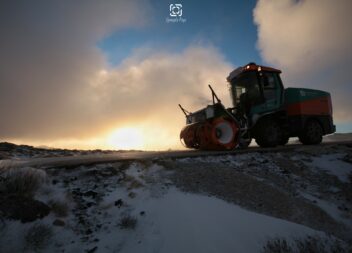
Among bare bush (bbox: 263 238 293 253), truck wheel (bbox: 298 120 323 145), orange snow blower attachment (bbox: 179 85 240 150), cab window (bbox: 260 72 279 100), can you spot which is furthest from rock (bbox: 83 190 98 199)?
truck wheel (bbox: 298 120 323 145)

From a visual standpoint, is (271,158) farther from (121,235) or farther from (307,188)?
(121,235)

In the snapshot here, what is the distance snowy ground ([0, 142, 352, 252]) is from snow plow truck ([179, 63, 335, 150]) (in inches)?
123

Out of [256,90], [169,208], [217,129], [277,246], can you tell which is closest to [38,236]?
[169,208]

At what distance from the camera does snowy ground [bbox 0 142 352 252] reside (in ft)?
11.6

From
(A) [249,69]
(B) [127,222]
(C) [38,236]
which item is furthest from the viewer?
(A) [249,69]

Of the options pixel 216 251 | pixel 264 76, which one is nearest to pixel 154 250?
pixel 216 251

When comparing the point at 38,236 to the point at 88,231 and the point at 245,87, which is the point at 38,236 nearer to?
the point at 88,231

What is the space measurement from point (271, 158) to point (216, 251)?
530 cm

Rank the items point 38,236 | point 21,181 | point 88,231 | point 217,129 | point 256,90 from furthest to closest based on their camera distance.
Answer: point 256,90 < point 217,129 < point 21,181 < point 88,231 < point 38,236

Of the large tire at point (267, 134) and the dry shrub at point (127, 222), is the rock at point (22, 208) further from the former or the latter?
the large tire at point (267, 134)

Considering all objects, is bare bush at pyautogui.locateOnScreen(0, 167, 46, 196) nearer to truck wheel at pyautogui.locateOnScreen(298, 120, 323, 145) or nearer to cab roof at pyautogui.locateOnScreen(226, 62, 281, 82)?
cab roof at pyautogui.locateOnScreen(226, 62, 281, 82)

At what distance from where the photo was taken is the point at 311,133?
12594 mm

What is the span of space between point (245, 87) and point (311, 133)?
4.19 m

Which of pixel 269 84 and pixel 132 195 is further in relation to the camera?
pixel 269 84
